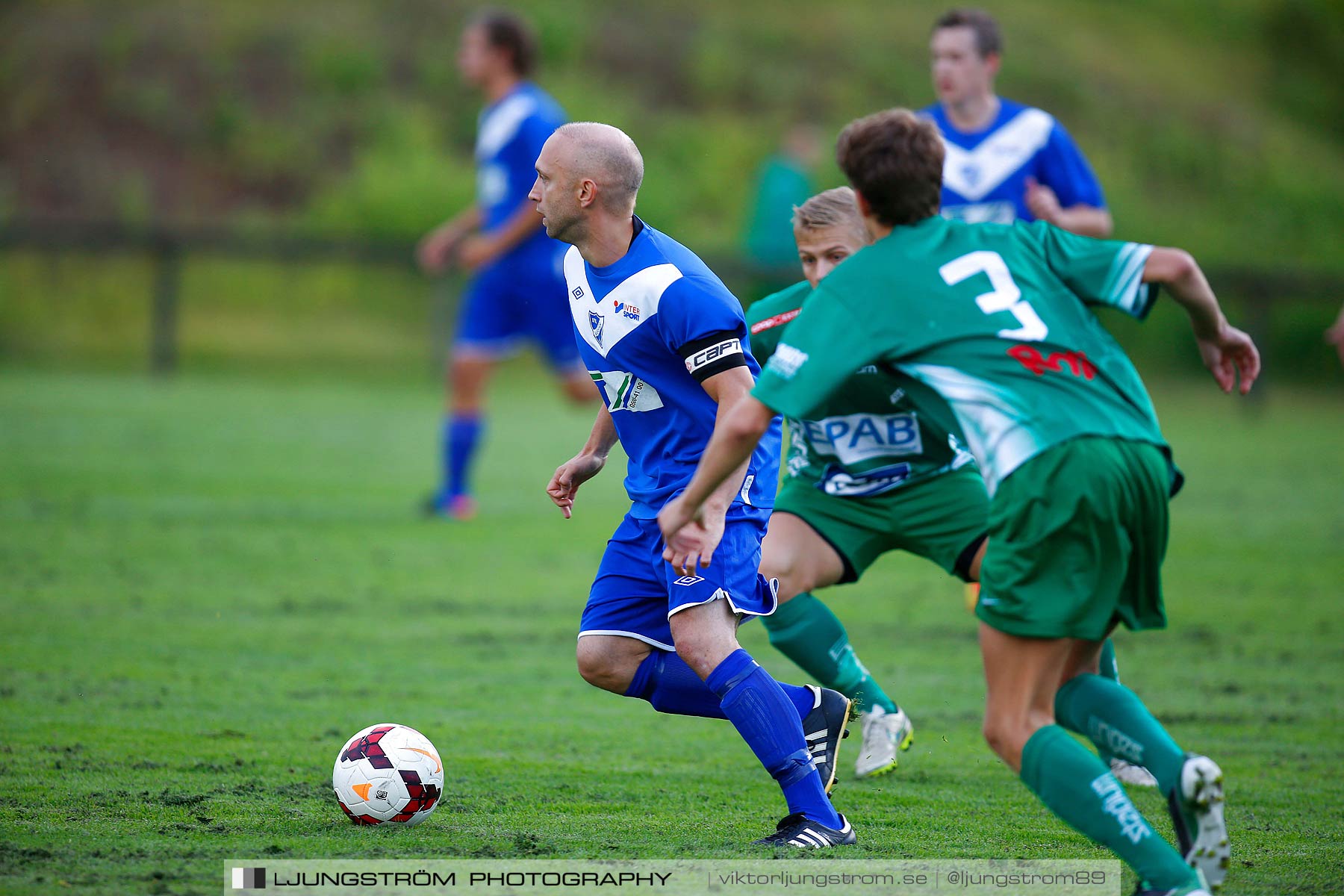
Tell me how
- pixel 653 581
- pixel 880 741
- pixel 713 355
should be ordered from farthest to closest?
pixel 880 741 → pixel 653 581 → pixel 713 355

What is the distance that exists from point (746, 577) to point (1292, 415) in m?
15.5

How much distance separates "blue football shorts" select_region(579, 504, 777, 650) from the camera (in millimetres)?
3598

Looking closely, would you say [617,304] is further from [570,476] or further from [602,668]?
[602,668]

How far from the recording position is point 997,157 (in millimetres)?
6504

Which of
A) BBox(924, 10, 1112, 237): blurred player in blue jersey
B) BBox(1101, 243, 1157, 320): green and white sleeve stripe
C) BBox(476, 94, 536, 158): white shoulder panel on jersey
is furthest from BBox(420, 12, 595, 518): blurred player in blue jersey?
BBox(1101, 243, 1157, 320): green and white sleeve stripe

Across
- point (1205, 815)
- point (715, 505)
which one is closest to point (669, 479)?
point (715, 505)

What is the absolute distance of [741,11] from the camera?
96.2 feet

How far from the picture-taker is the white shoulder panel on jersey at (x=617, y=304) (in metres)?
3.60

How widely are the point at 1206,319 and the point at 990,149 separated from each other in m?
3.57

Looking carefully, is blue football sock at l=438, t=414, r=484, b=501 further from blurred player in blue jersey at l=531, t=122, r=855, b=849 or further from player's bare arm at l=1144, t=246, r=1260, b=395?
player's bare arm at l=1144, t=246, r=1260, b=395

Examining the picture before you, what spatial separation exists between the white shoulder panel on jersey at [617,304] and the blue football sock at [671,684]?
0.80 m

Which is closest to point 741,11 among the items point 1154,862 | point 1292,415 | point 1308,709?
point 1292,415

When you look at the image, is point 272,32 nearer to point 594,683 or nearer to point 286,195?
point 286,195

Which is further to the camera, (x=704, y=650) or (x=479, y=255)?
(x=479, y=255)
